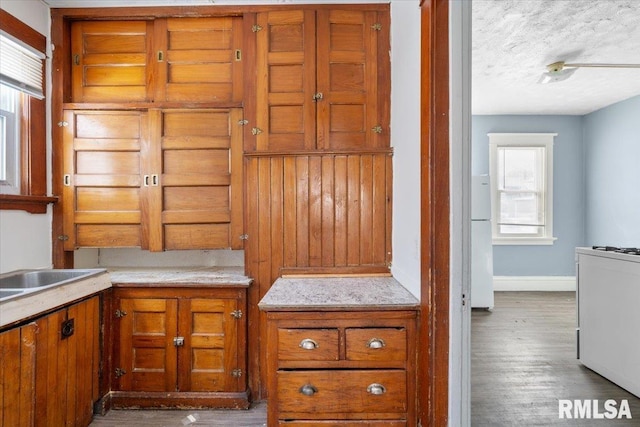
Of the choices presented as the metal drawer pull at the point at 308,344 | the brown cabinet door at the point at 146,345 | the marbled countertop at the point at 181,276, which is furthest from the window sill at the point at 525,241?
the brown cabinet door at the point at 146,345

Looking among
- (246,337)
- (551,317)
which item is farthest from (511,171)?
(246,337)

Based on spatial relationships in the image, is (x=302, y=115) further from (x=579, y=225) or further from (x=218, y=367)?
(x=579, y=225)

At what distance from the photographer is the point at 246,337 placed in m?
2.30

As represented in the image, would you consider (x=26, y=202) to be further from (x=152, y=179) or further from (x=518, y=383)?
(x=518, y=383)

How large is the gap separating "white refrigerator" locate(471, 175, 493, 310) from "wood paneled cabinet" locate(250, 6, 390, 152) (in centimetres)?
257

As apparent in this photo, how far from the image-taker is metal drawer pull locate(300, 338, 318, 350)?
5.41 ft

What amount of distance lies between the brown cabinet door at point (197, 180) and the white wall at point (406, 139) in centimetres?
107

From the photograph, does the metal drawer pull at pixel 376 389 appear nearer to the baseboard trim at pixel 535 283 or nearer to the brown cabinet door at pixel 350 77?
the brown cabinet door at pixel 350 77

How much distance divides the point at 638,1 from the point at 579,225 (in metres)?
3.77

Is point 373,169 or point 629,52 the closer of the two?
point 373,169

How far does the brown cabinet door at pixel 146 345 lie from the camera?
227 centimetres

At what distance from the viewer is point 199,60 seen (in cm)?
247

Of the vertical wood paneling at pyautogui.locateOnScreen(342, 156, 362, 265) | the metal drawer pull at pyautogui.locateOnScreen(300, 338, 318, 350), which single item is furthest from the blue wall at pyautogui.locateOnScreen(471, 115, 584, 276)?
the metal drawer pull at pyautogui.locateOnScreen(300, 338, 318, 350)

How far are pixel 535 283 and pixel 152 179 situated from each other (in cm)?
544
